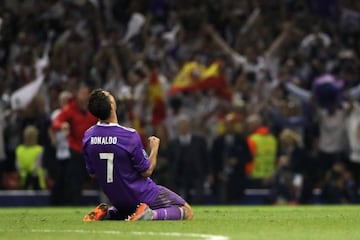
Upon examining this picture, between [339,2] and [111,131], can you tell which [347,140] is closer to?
[339,2]

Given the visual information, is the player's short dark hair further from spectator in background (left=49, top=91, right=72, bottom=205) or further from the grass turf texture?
spectator in background (left=49, top=91, right=72, bottom=205)

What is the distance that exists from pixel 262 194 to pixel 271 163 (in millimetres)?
674

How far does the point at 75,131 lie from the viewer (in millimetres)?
22344

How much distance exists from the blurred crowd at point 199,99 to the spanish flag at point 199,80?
26 millimetres

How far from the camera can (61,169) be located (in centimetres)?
2334

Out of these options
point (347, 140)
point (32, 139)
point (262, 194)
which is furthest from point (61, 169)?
point (347, 140)

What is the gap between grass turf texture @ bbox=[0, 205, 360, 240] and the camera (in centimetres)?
1245

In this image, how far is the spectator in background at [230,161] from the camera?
24.9 metres

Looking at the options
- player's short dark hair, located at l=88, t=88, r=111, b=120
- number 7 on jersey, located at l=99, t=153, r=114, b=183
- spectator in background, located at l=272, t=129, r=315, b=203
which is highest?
player's short dark hair, located at l=88, t=88, r=111, b=120

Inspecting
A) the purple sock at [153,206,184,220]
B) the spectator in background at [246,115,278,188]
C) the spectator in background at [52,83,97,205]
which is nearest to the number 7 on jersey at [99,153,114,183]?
the purple sock at [153,206,184,220]

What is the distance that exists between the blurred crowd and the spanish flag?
0.03 m

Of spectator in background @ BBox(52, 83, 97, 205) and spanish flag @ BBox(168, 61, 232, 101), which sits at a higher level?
spanish flag @ BBox(168, 61, 232, 101)

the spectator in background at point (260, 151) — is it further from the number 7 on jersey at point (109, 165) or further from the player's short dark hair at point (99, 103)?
the player's short dark hair at point (99, 103)

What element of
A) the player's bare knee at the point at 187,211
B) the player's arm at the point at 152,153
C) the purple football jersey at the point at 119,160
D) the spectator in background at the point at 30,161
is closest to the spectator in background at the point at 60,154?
the spectator in background at the point at 30,161
